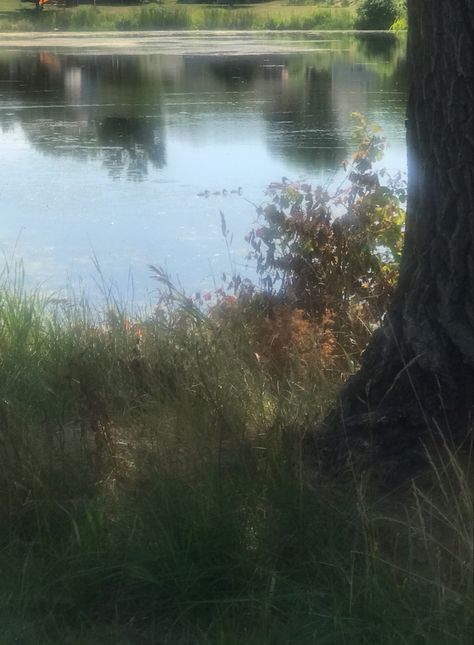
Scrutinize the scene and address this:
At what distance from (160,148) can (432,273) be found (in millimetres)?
10888

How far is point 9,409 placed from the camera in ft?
16.6

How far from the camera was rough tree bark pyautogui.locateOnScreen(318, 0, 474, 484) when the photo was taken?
4426 millimetres

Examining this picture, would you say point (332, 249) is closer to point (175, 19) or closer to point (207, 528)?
point (207, 528)

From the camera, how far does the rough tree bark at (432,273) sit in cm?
443

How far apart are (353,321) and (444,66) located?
7.05ft

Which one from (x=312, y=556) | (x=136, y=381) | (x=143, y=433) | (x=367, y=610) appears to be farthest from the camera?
(x=136, y=381)

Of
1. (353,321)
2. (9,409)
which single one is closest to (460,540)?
(9,409)

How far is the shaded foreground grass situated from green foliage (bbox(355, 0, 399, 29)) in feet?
129

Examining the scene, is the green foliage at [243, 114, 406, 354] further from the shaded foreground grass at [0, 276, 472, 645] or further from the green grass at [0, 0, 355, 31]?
the green grass at [0, 0, 355, 31]

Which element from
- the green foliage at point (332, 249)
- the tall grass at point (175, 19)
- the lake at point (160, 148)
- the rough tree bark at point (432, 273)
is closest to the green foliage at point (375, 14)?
the tall grass at point (175, 19)

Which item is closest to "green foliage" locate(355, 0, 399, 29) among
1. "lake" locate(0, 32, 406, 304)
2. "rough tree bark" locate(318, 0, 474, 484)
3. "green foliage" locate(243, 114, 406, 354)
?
"lake" locate(0, 32, 406, 304)

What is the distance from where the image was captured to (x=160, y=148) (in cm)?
1510

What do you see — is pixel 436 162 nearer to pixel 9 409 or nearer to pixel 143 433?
pixel 143 433

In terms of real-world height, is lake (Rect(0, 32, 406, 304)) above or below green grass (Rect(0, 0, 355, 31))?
below
